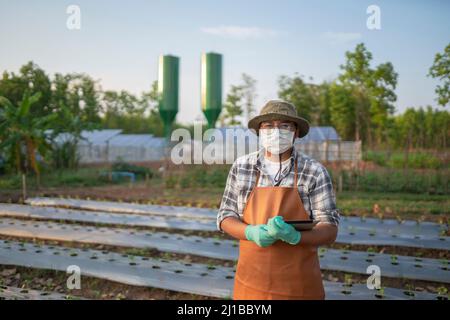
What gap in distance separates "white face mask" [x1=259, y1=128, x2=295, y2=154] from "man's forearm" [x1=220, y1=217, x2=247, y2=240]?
1.08ft

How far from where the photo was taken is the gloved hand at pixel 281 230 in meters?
1.43

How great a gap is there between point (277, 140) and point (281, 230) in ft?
1.30

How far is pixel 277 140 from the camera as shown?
1.64 m

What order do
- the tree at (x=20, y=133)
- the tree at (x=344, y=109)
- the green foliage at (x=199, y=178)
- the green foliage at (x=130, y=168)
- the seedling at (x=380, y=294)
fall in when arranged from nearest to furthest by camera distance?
the seedling at (x=380, y=294)
the tree at (x=20, y=133)
the green foliage at (x=199, y=178)
the tree at (x=344, y=109)
the green foliage at (x=130, y=168)

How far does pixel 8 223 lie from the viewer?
4953 mm

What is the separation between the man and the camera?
1593mm

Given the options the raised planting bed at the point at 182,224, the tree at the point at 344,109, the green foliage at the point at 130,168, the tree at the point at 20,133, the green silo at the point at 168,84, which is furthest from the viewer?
the green foliage at the point at 130,168

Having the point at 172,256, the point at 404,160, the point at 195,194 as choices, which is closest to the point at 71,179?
the point at 195,194

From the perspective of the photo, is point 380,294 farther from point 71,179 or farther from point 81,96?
point 81,96

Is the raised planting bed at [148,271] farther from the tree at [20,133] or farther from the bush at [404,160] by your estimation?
the bush at [404,160]

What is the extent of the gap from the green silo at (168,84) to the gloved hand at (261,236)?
662cm

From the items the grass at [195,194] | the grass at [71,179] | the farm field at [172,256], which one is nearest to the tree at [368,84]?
the grass at [195,194]
